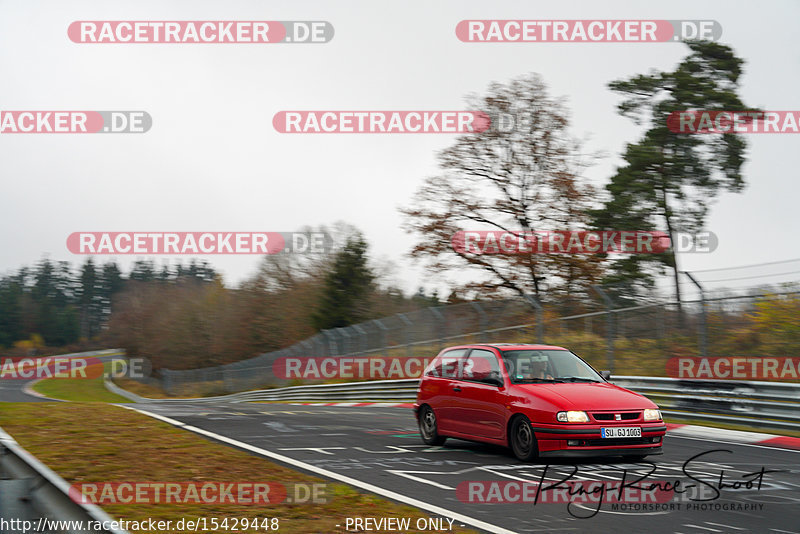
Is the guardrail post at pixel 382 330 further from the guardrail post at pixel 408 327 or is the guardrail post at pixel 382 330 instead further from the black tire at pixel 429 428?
the black tire at pixel 429 428

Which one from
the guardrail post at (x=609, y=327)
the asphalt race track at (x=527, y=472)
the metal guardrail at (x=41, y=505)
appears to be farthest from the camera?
the guardrail post at (x=609, y=327)

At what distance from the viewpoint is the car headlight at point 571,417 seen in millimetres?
8984

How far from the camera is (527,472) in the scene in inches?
345

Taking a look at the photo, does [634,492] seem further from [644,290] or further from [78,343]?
[78,343]

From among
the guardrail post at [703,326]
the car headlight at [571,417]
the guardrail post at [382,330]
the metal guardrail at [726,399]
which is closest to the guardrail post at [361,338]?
the guardrail post at [382,330]

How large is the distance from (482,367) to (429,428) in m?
1.44

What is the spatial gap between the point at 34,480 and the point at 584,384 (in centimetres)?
646

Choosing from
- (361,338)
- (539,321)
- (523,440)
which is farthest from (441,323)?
(523,440)

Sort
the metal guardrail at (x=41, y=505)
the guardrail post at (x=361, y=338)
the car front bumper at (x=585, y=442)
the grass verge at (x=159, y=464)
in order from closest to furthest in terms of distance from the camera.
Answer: the metal guardrail at (x=41, y=505) → the grass verge at (x=159, y=464) → the car front bumper at (x=585, y=442) → the guardrail post at (x=361, y=338)

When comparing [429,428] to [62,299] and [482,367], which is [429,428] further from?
[62,299]

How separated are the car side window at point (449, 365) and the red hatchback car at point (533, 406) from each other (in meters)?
0.02

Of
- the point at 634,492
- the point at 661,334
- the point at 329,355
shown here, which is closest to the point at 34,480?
the point at 634,492

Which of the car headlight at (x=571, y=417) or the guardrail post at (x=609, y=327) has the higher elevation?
the guardrail post at (x=609, y=327)

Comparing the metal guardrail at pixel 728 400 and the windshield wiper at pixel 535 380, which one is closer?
the windshield wiper at pixel 535 380
